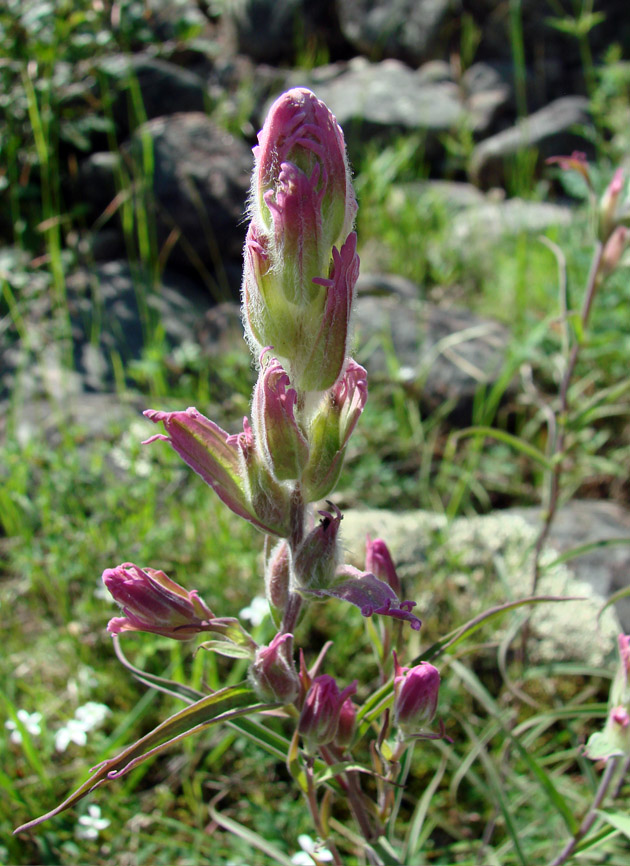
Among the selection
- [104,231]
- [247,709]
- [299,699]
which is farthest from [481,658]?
[104,231]

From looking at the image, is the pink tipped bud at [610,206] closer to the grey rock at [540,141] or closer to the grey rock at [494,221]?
the grey rock at [494,221]

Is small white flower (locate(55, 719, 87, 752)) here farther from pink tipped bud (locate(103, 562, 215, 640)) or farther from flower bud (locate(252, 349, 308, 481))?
flower bud (locate(252, 349, 308, 481))

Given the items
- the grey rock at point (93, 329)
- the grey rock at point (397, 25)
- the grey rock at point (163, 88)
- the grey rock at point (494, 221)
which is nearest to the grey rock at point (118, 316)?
the grey rock at point (93, 329)

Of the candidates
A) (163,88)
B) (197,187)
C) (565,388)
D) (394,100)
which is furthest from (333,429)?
(394,100)

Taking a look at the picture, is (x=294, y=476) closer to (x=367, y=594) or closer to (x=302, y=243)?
(x=367, y=594)

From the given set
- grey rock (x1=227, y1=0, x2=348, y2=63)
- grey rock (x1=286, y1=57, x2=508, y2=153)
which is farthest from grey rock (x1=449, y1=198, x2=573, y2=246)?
grey rock (x1=227, y1=0, x2=348, y2=63)

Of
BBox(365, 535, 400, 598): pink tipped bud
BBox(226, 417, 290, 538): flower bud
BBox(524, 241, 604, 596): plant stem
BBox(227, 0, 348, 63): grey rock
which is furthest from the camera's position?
BBox(227, 0, 348, 63): grey rock

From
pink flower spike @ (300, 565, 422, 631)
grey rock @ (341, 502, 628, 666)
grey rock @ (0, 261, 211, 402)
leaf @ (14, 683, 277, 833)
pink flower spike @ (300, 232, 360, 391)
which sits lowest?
grey rock @ (341, 502, 628, 666)
